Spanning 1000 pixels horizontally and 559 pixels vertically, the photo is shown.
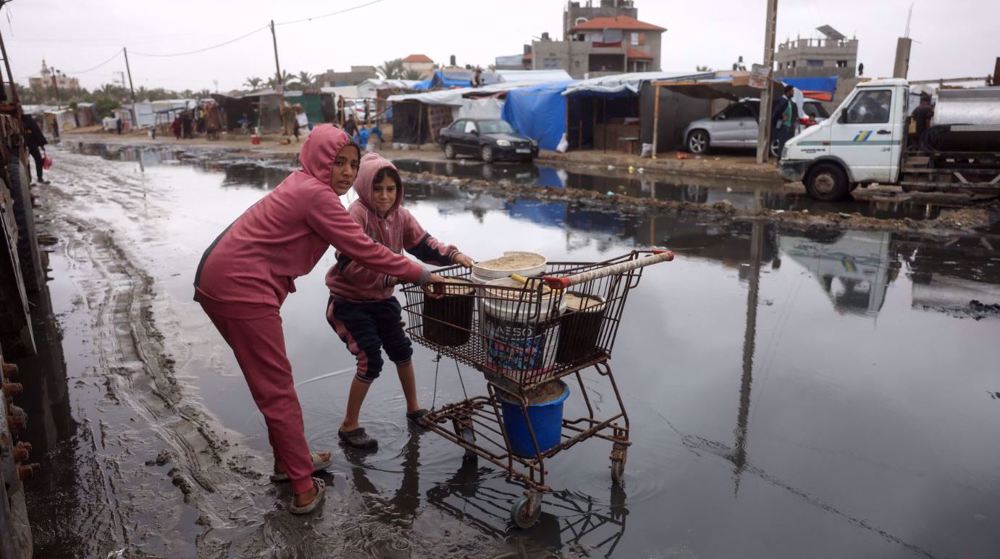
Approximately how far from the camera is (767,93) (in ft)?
61.6

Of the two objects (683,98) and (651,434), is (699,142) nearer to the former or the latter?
(683,98)

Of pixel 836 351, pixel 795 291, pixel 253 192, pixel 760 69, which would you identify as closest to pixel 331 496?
pixel 836 351

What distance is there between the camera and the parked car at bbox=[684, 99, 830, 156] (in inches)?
834

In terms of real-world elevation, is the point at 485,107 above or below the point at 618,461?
above

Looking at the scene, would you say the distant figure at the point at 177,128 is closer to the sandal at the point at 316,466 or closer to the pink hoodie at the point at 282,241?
the sandal at the point at 316,466

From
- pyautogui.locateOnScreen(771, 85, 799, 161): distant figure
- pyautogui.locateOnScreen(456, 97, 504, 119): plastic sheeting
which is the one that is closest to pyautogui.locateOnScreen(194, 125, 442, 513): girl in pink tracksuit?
pyautogui.locateOnScreen(771, 85, 799, 161): distant figure

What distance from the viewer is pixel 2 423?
2762 mm

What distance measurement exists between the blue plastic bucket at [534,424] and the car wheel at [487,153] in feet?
67.4

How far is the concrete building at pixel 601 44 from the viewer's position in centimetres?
6050

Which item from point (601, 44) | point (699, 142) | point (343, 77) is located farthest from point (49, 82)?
point (699, 142)

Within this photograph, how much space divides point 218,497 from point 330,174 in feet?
6.25

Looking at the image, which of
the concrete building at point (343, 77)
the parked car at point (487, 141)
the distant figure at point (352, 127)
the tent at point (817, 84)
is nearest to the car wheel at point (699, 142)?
the parked car at point (487, 141)

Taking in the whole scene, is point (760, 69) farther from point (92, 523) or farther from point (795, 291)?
point (92, 523)

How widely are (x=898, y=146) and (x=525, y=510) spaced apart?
1266cm
